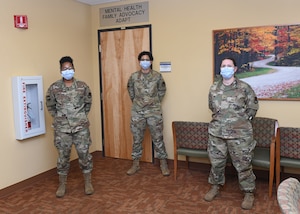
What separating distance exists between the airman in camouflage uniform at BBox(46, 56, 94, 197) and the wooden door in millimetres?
1201

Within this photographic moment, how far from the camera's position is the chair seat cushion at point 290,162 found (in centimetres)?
324

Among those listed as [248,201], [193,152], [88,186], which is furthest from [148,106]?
[248,201]

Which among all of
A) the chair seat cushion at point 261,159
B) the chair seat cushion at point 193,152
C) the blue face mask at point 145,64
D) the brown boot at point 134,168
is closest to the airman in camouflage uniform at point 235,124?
the chair seat cushion at point 261,159

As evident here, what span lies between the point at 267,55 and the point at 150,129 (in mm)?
1758

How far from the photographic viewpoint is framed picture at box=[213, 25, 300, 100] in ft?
11.7

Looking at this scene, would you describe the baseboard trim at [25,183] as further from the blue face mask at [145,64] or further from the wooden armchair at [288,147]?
the wooden armchair at [288,147]

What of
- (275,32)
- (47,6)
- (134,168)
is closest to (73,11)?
(47,6)

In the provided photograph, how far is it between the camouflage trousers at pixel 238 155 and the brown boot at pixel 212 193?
18cm

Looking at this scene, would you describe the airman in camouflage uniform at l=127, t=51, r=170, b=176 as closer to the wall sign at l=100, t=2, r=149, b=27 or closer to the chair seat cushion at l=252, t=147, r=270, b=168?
the wall sign at l=100, t=2, r=149, b=27

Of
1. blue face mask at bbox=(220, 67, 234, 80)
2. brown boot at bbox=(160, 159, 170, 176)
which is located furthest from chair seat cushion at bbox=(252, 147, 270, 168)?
brown boot at bbox=(160, 159, 170, 176)

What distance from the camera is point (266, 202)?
3.19 m

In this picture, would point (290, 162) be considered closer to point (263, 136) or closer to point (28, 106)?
point (263, 136)

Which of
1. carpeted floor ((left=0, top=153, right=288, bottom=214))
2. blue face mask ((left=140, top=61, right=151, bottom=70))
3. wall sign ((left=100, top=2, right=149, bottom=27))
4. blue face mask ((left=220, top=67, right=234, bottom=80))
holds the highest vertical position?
wall sign ((left=100, top=2, right=149, bottom=27))

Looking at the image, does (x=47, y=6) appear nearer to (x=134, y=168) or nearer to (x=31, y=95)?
(x=31, y=95)
